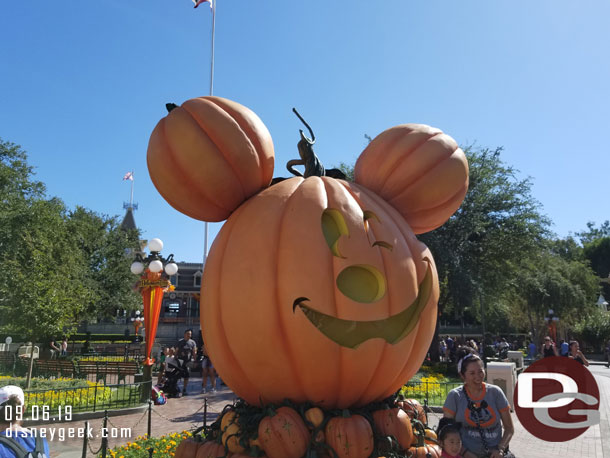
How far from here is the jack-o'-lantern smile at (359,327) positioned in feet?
8.56

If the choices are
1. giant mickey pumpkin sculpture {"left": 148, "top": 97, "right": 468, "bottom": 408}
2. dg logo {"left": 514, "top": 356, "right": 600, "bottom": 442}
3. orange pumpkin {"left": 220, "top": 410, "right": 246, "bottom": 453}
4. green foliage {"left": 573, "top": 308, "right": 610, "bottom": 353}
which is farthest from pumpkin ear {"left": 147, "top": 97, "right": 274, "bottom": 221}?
green foliage {"left": 573, "top": 308, "right": 610, "bottom": 353}

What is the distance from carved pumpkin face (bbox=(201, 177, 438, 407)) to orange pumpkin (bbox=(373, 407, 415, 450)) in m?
0.18

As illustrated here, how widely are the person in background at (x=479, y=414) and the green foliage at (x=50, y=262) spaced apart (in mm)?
14139

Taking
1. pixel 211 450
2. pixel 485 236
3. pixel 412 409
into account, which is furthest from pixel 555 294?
pixel 211 450

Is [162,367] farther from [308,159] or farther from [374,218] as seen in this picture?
[374,218]

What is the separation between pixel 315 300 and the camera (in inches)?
101

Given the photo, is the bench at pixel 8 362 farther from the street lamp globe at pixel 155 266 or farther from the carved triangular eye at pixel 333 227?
the carved triangular eye at pixel 333 227

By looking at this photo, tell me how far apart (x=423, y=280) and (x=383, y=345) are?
A: 610 millimetres

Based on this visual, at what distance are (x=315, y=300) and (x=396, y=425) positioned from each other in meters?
0.97

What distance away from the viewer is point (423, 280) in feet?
10.00

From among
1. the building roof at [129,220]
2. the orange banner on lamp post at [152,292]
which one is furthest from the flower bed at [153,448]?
the building roof at [129,220]

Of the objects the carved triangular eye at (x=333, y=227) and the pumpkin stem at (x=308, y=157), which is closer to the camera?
the carved triangular eye at (x=333, y=227)

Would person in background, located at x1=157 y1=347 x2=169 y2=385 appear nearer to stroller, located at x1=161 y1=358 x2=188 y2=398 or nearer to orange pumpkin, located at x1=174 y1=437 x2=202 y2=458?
stroller, located at x1=161 y1=358 x2=188 y2=398

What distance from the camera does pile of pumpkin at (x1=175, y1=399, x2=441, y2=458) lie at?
2.46 metres
